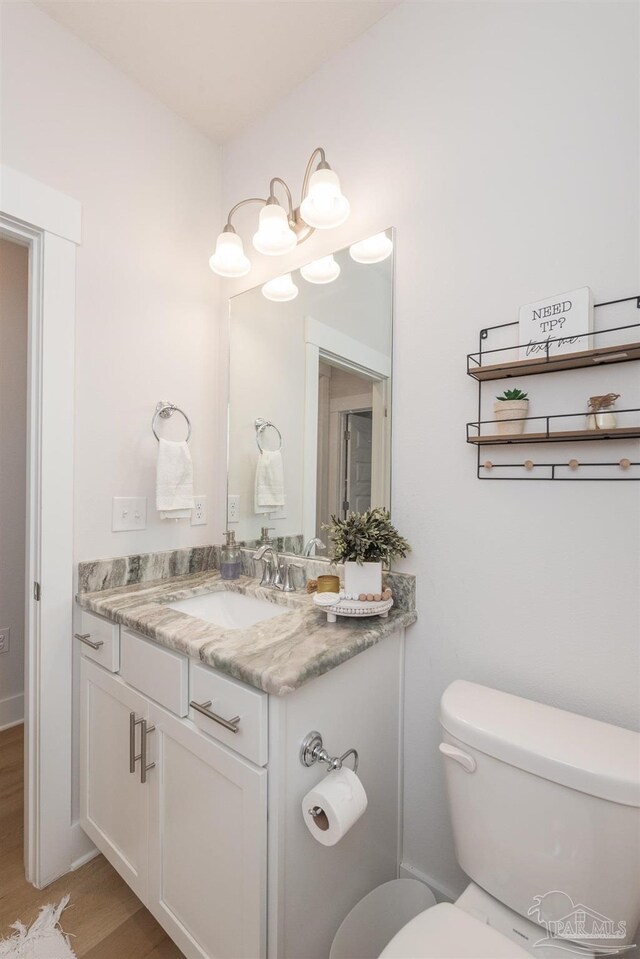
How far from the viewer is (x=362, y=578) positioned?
1.21 metres

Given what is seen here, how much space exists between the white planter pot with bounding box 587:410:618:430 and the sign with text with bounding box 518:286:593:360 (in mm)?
160

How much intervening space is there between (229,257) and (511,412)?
1.13 m

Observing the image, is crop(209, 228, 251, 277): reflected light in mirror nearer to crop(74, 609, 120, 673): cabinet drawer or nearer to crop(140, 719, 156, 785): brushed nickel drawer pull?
crop(74, 609, 120, 673): cabinet drawer

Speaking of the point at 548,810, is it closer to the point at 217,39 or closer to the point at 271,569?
the point at 271,569

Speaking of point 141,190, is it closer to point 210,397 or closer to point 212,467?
point 210,397

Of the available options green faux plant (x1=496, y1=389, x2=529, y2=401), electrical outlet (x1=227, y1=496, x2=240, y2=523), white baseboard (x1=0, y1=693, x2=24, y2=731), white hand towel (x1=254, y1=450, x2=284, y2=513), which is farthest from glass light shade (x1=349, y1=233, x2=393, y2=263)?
white baseboard (x1=0, y1=693, x2=24, y2=731)

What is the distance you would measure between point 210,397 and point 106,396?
1.46 feet

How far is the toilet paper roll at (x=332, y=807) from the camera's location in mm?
864

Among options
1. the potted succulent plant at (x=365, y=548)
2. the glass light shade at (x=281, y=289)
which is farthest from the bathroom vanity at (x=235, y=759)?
the glass light shade at (x=281, y=289)

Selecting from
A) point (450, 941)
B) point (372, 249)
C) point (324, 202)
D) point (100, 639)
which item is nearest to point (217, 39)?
point (324, 202)

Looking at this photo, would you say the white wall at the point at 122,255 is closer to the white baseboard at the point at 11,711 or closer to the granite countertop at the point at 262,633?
the granite countertop at the point at 262,633

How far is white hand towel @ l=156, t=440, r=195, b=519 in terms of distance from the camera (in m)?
1.59

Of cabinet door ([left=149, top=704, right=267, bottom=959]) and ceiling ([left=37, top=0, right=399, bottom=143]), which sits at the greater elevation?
ceiling ([left=37, top=0, right=399, bottom=143])

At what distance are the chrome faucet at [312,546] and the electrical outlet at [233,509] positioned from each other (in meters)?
0.40
